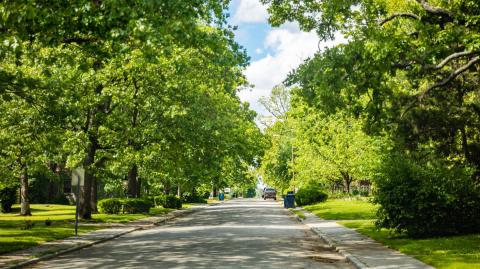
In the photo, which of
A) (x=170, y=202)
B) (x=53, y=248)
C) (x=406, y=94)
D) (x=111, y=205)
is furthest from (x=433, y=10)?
(x=170, y=202)

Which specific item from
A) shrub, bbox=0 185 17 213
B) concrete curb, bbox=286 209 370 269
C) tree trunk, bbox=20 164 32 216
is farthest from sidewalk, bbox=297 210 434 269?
shrub, bbox=0 185 17 213

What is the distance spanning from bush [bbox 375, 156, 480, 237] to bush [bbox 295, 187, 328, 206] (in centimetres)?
3100

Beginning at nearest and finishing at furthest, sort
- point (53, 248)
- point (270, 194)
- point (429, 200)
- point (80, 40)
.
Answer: point (80, 40), point (53, 248), point (429, 200), point (270, 194)

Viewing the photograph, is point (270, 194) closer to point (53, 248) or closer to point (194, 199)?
point (194, 199)

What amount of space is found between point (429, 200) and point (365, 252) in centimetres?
354

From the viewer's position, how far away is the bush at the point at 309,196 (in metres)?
48.2

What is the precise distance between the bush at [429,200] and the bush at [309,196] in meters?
31.0

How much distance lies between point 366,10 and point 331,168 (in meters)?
34.8

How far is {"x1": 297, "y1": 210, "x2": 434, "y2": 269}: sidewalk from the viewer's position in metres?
11.6

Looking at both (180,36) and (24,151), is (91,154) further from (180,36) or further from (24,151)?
(180,36)

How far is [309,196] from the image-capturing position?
48156 mm

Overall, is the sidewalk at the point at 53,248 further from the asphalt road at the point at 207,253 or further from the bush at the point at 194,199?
the bush at the point at 194,199

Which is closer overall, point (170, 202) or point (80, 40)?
point (80, 40)

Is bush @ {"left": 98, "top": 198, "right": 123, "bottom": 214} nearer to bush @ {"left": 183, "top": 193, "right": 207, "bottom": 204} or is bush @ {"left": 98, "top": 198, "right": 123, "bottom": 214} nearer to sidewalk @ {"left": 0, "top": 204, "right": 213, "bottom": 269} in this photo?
sidewalk @ {"left": 0, "top": 204, "right": 213, "bottom": 269}
